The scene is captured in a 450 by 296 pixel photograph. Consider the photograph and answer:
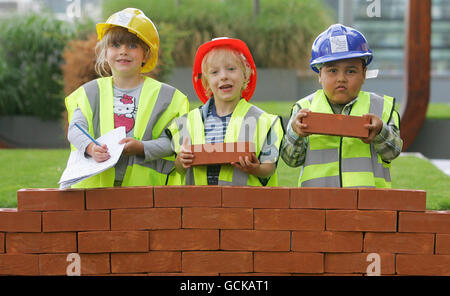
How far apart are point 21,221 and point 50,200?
147mm

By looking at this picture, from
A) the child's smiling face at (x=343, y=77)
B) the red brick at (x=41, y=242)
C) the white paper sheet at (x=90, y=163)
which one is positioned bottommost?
the red brick at (x=41, y=242)

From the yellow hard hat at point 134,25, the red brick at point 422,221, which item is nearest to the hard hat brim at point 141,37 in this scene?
the yellow hard hat at point 134,25

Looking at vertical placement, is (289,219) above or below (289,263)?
above

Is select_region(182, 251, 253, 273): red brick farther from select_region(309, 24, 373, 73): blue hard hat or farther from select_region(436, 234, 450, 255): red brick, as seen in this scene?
select_region(309, 24, 373, 73): blue hard hat

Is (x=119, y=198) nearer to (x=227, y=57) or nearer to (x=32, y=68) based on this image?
(x=227, y=57)

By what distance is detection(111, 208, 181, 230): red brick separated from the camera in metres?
2.11

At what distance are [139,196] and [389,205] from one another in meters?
0.95

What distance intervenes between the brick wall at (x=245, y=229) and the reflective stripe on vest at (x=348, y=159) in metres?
0.33

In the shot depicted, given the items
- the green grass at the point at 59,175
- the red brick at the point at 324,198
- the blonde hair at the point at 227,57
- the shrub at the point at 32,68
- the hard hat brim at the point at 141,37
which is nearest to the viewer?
the red brick at the point at 324,198

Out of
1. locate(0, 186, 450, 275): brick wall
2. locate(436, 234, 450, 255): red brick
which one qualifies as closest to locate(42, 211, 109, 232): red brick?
locate(0, 186, 450, 275): brick wall

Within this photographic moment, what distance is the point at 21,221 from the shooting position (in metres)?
2.16

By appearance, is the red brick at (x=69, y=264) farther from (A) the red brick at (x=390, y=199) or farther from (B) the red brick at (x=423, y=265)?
(B) the red brick at (x=423, y=265)

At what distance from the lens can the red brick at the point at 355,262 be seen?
2098mm

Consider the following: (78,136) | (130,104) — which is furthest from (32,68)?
(78,136)
